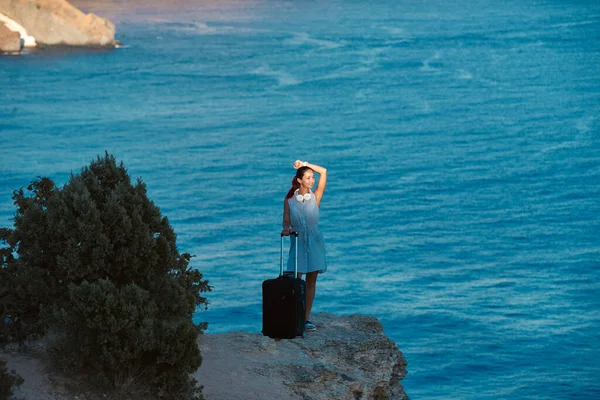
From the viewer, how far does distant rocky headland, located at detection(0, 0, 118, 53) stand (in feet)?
289

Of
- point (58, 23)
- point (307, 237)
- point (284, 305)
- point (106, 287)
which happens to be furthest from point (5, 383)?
point (58, 23)

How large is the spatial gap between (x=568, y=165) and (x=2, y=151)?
33.0m


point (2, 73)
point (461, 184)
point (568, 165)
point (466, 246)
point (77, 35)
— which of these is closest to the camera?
point (466, 246)

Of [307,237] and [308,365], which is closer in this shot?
[308,365]

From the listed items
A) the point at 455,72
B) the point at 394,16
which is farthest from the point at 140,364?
the point at 394,16

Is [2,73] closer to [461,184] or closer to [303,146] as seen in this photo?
[303,146]

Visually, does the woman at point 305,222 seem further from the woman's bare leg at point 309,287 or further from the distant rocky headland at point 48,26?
the distant rocky headland at point 48,26

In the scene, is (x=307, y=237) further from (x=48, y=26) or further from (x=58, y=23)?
(x=48, y=26)

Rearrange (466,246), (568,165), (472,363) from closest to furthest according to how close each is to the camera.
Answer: (472,363)
(466,246)
(568,165)

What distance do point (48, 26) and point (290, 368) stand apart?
8452 centimetres

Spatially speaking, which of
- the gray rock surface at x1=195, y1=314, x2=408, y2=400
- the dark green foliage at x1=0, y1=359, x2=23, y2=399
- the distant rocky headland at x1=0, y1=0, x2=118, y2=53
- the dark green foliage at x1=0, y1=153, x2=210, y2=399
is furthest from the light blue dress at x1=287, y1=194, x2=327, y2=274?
the distant rocky headland at x1=0, y1=0, x2=118, y2=53

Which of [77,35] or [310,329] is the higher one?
[77,35]

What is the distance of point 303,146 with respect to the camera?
6278 cm

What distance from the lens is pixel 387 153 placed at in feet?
199
